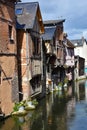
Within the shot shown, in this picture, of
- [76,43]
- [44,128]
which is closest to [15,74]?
[44,128]

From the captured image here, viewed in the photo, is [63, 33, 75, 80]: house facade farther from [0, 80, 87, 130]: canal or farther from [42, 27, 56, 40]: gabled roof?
[0, 80, 87, 130]: canal

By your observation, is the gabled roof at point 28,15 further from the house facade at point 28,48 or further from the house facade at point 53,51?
the house facade at point 53,51

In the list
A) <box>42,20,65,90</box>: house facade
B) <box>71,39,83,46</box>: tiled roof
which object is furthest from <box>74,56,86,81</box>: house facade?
<box>42,20,65,90</box>: house facade

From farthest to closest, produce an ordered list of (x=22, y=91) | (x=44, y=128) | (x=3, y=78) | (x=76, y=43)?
(x=76, y=43) < (x=22, y=91) < (x=3, y=78) < (x=44, y=128)

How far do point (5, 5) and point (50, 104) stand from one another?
1247 centimetres

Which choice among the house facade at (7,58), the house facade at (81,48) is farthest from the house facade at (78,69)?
the house facade at (7,58)

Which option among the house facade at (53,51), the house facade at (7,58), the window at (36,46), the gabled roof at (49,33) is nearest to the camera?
the house facade at (7,58)

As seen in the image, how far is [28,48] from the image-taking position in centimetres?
3162

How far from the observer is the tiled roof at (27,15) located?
31.6 metres

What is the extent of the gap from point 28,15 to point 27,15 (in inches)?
4.8

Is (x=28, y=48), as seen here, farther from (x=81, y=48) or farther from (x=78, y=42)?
(x=78, y=42)

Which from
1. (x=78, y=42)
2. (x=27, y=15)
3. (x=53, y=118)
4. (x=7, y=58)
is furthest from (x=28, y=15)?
(x=78, y=42)

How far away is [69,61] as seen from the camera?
6325 cm

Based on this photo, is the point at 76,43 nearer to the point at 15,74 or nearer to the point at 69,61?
the point at 69,61
